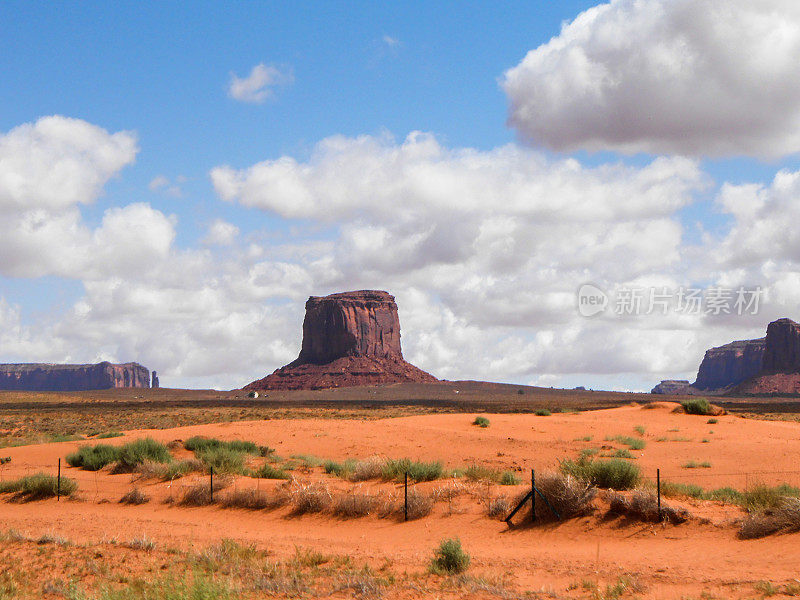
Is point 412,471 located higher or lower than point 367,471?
higher

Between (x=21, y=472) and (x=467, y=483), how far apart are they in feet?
55.3

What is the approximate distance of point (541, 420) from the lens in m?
43.2

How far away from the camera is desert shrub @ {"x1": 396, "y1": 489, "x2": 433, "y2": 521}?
683 inches

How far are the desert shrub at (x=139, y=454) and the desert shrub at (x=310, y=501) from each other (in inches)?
339

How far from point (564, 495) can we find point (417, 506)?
3.50m

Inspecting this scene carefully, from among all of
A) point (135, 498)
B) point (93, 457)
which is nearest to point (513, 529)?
point (135, 498)

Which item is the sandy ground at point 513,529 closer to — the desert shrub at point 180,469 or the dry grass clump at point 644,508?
the dry grass clump at point 644,508

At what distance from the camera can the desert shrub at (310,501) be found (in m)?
18.7

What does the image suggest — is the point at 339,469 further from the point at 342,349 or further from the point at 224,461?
the point at 342,349

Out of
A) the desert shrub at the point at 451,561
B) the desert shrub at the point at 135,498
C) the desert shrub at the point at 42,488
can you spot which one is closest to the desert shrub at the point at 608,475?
the desert shrub at the point at 451,561

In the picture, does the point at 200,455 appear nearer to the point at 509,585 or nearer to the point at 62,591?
the point at 62,591

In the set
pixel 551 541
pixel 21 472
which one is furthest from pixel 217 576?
pixel 21 472

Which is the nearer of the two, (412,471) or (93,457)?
(412,471)

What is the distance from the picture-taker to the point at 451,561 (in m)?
12.2
